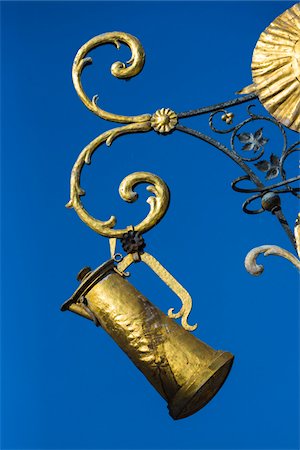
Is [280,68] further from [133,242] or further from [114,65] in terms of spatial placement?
[133,242]

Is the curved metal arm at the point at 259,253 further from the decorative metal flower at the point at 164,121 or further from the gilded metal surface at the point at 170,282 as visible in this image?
the decorative metal flower at the point at 164,121

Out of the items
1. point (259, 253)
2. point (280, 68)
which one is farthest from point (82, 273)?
point (280, 68)

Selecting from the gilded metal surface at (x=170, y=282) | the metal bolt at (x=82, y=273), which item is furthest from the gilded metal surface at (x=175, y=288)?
the metal bolt at (x=82, y=273)

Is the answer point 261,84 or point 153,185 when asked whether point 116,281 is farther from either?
point 261,84

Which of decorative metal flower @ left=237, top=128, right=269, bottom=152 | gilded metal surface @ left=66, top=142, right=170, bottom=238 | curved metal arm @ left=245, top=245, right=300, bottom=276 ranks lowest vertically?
curved metal arm @ left=245, top=245, right=300, bottom=276

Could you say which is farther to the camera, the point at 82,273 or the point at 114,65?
the point at 114,65

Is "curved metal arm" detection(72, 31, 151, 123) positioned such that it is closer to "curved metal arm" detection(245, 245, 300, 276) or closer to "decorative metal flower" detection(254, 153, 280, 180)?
"decorative metal flower" detection(254, 153, 280, 180)

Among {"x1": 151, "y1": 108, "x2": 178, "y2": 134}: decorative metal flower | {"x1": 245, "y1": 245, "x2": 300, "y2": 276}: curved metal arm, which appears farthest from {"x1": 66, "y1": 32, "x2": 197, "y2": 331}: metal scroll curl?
{"x1": 245, "y1": 245, "x2": 300, "y2": 276}: curved metal arm

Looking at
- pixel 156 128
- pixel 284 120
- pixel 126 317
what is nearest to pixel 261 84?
pixel 284 120

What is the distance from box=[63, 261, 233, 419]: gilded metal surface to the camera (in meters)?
1.97

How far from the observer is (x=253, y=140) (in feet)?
7.04

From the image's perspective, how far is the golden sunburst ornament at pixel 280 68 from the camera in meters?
2.11

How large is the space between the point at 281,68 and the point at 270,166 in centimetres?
19

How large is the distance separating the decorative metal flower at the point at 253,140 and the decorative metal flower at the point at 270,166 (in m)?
0.03
